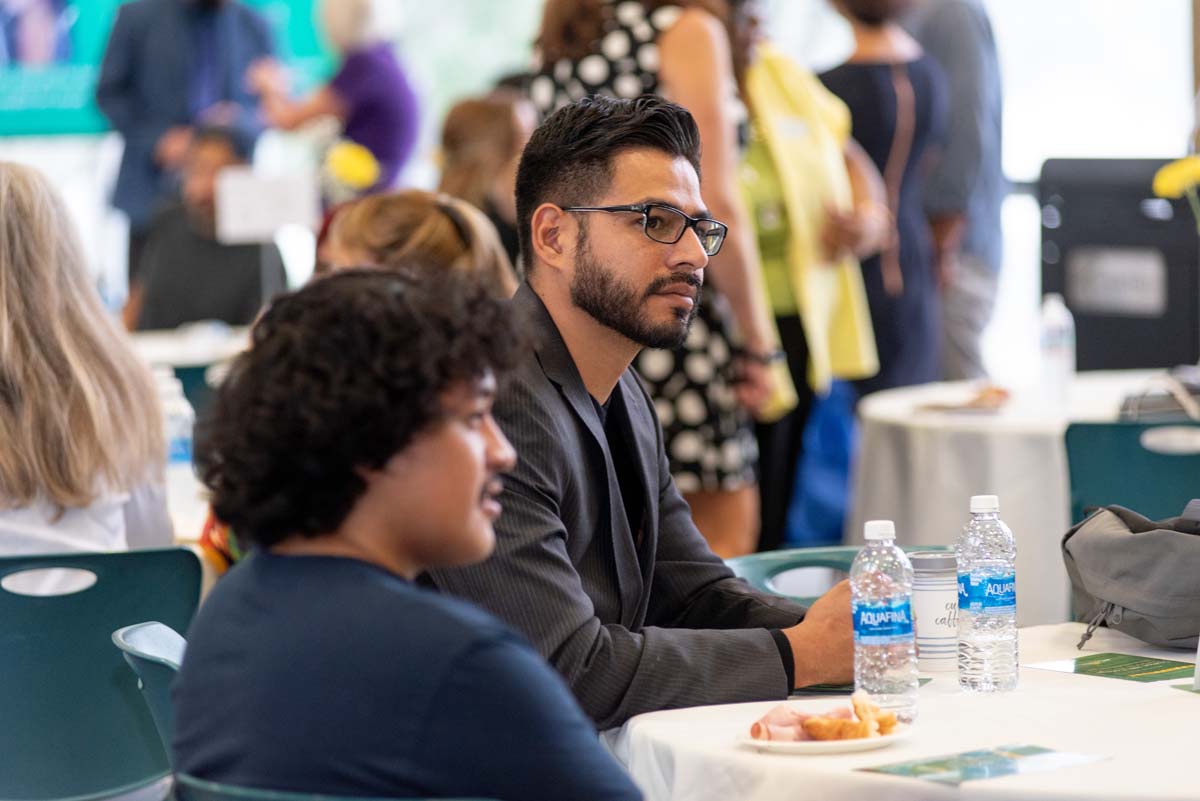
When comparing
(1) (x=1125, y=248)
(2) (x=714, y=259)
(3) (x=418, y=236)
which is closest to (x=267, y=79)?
(2) (x=714, y=259)

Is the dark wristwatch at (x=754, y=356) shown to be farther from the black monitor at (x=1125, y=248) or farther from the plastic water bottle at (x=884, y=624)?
the plastic water bottle at (x=884, y=624)

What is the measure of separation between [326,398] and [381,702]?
0.24 m

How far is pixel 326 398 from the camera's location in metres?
1.27

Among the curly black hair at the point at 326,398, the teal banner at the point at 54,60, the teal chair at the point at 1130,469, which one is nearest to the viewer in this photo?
the curly black hair at the point at 326,398

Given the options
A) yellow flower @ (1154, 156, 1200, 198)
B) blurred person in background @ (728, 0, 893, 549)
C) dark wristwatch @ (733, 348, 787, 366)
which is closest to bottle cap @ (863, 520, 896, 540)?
dark wristwatch @ (733, 348, 787, 366)

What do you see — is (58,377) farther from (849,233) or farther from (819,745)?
(849,233)

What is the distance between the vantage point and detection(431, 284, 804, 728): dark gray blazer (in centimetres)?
176

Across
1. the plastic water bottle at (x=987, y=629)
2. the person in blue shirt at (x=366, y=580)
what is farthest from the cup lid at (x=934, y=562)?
the person in blue shirt at (x=366, y=580)

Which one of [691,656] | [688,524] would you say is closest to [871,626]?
[691,656]

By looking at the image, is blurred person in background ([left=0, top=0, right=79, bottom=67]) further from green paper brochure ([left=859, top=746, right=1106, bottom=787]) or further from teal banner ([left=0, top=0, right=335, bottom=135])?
green paper brochure ([left=859, top=746, right=1106, bottom=787])

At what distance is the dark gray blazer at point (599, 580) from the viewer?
69.3 inches

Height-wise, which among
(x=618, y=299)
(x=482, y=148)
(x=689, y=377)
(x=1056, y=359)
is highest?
(x=618, y=299)

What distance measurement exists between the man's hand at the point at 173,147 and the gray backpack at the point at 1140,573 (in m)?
5.61

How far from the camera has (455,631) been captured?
1.22m
